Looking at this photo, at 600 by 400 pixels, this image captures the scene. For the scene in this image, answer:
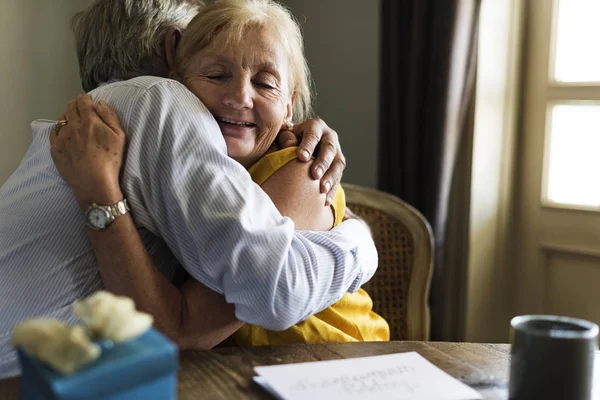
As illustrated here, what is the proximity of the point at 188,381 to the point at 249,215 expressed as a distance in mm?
254

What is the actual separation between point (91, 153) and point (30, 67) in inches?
65.5

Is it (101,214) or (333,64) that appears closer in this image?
(101,214)

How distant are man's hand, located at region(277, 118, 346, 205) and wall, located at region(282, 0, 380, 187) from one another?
1246mm

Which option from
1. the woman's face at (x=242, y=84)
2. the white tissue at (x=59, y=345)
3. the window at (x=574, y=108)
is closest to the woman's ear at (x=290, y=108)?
the woman's face at (x=242, y=84)

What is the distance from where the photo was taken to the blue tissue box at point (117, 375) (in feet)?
1.98

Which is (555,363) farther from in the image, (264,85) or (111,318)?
(264,85)

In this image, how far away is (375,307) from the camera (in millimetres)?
1943

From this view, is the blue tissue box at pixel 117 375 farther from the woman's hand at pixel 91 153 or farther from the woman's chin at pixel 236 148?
the woman's chin at pixel 236 148

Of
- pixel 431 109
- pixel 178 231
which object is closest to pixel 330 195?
pixel 178 231

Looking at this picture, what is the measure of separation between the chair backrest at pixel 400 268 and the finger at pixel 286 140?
1.96 ft

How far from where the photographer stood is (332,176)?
4.38ft

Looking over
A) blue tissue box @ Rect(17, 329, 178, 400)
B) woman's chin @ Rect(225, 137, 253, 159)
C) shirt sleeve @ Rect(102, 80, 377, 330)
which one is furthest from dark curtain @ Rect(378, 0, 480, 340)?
blue tissue box @ Rect(17, 329, 178, 400)

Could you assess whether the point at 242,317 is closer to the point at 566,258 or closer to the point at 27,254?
the point at 27,254

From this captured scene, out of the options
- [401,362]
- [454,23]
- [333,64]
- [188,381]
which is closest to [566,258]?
[454,23]
